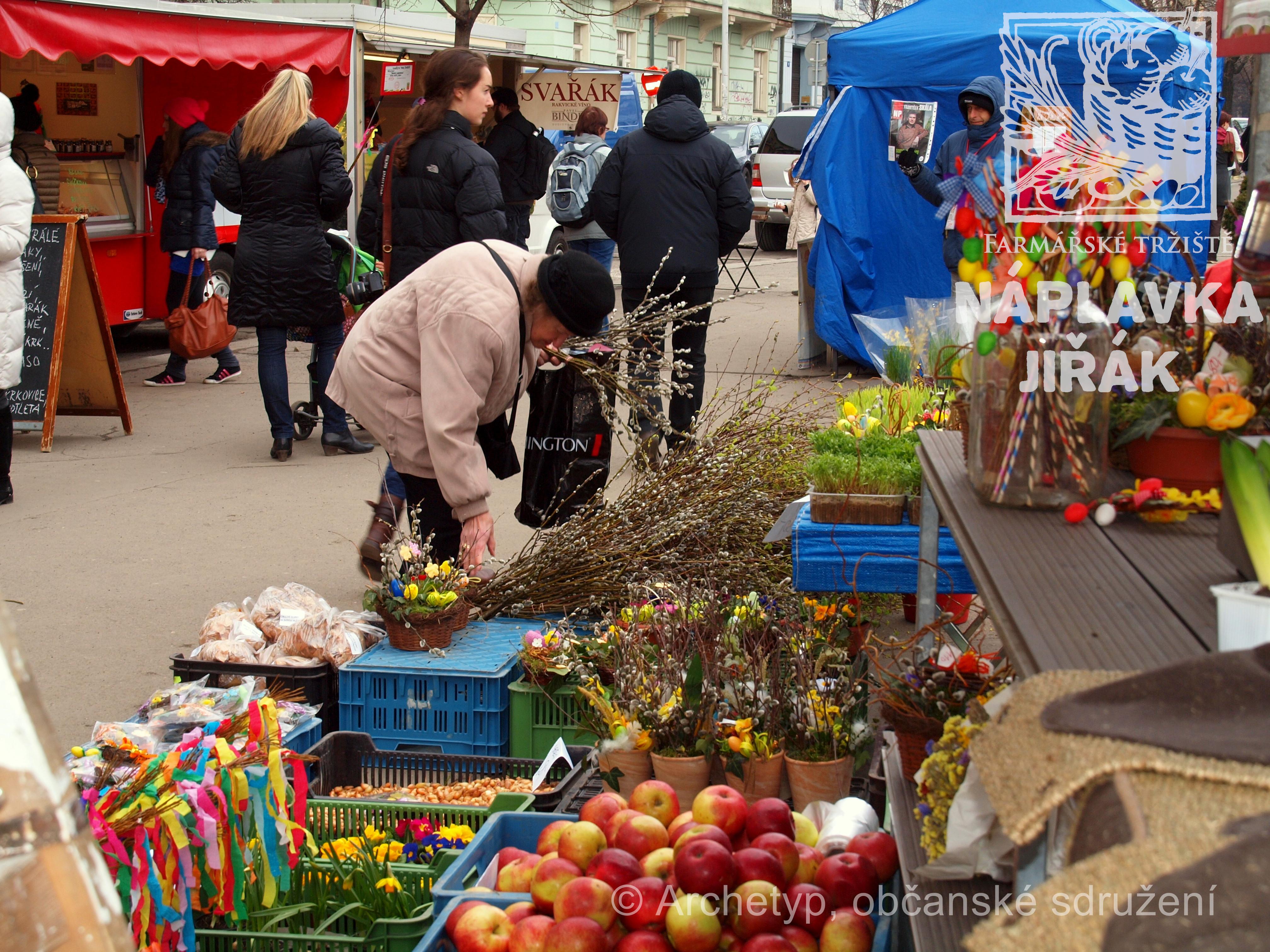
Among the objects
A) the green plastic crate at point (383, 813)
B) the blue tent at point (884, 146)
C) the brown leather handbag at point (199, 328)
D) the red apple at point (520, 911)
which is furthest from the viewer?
the brown leather handbag at point (199, 328)

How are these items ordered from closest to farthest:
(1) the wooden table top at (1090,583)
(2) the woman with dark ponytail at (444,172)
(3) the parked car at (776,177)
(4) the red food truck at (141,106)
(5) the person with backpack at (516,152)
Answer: (1) the wooden table top at (1090,583), (2) the woman with dark ponytail at (444,172), (4) the red food truck at (141,106), (5) the person with backpack at (516,152), (3) the parked car at (776,177)

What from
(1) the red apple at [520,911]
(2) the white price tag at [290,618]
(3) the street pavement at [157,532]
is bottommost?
(3) the street pavement at [157,532]

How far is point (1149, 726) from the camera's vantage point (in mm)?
1148

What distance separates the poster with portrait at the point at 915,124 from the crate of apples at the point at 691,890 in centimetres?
751

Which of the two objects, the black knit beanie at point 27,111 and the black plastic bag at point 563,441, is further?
the black knit beanie at point 27,111

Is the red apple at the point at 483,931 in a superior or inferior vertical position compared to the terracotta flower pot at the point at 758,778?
superior

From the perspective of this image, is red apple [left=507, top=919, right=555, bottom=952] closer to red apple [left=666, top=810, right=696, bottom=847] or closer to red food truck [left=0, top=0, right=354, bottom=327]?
red apple [left=666, top=810, right=696, bottom=847]

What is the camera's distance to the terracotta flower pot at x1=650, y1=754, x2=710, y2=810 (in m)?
3.13

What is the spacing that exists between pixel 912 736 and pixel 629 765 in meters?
0.87

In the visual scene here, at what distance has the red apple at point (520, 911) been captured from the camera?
2.41 m

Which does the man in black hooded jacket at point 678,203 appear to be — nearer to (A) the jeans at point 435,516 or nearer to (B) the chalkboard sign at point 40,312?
(A) the jeans at point 435,516

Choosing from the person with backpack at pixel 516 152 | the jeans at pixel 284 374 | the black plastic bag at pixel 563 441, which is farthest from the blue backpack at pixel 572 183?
the black plastic bag at pixel 563 441

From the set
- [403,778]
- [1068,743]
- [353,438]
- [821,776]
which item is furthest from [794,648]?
[353,438]

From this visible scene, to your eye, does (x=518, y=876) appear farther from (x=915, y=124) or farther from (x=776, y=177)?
(x=776, y=177)
